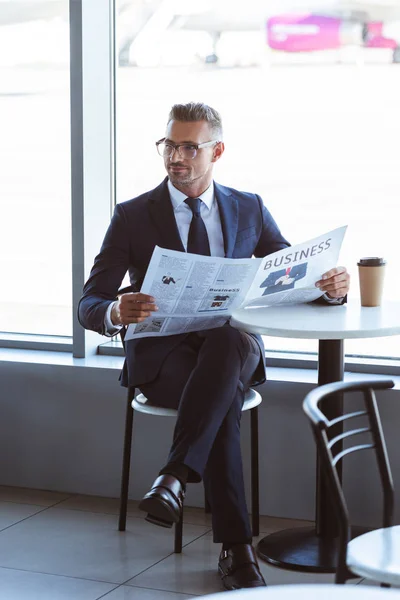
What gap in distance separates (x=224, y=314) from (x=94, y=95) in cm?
127

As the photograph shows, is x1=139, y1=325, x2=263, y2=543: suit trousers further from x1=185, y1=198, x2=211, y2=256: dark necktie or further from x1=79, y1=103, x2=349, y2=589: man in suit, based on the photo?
x1=185, y1=198, x2=211, y2=256: dark necktie

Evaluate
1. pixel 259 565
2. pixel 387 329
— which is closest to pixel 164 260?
pixel 387 329

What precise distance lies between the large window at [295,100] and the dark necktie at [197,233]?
0.55m

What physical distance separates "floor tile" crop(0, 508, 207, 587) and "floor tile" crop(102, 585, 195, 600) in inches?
3.0

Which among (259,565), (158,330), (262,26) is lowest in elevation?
(259,565)

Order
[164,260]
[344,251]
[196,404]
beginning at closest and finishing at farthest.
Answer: [164,260], [196,404], [344,251]

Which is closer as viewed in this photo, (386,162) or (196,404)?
(196,404)

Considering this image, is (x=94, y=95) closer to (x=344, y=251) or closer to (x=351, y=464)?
(x=344, y=251)

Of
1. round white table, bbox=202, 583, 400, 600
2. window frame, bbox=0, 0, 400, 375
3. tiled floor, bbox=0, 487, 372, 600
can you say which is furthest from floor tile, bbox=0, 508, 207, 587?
round white table, bbox=202, 583, 400, 600

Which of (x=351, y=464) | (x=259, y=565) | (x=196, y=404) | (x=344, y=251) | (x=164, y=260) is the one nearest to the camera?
(x=164, y=260)

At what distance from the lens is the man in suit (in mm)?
2477

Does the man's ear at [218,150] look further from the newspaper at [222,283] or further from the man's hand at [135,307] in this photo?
the man's hand at [135,307]

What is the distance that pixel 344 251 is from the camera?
10.6 feet

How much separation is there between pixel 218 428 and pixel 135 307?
0.41m
